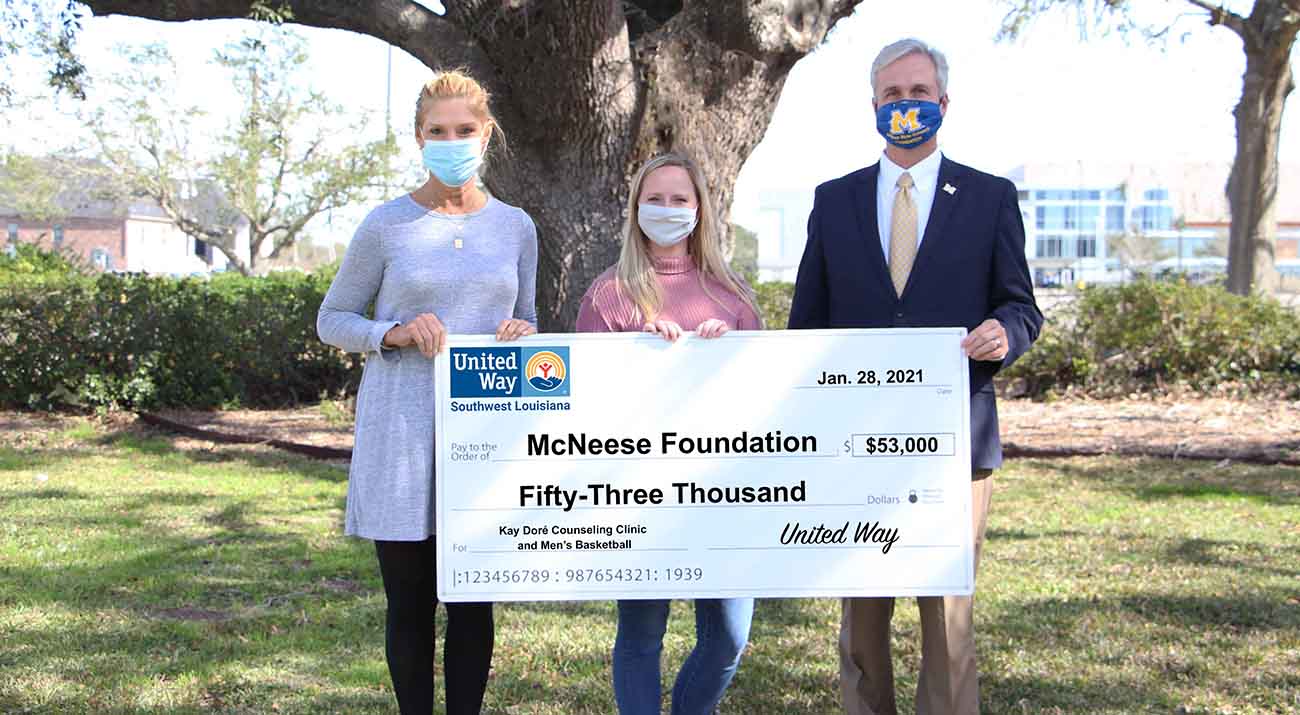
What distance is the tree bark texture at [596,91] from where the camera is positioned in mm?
7691

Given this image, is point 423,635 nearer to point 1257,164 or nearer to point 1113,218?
point 1257,164

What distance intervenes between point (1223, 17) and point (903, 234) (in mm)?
17091

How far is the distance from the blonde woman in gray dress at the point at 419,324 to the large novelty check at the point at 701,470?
104mm

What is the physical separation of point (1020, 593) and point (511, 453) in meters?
3.61

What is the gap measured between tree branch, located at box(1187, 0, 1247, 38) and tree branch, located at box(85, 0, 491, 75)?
13832 millimetres

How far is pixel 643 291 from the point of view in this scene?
367 centimetres

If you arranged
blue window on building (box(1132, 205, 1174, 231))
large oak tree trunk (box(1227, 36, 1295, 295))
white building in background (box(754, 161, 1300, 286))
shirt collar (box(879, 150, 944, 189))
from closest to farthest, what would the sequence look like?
shirt collar (box(879, 150, 944, 189)) → large oak tree trunk (box(1227, 36, 1295, 295)) → white building in background (box(754, 161, 1300, 286)) → blue window on building (box(1132, 205, 1174, 231))

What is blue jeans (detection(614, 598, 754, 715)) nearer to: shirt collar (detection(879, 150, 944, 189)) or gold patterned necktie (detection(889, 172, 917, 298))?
gold patterned necktie (detection(889, 172, 917, 298))

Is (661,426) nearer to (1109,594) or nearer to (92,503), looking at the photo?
(1109,594)

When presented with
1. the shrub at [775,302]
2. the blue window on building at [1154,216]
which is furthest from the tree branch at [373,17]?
the blue window on building at [1154,216]

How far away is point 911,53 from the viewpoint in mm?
3584

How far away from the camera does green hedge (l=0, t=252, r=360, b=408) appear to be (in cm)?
1296

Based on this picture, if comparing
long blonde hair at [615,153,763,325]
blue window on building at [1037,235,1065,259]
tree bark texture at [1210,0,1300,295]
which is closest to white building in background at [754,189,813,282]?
blue window on building at [1037,235,1065,259]

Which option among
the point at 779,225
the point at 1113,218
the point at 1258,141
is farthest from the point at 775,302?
the point at 1113,218
